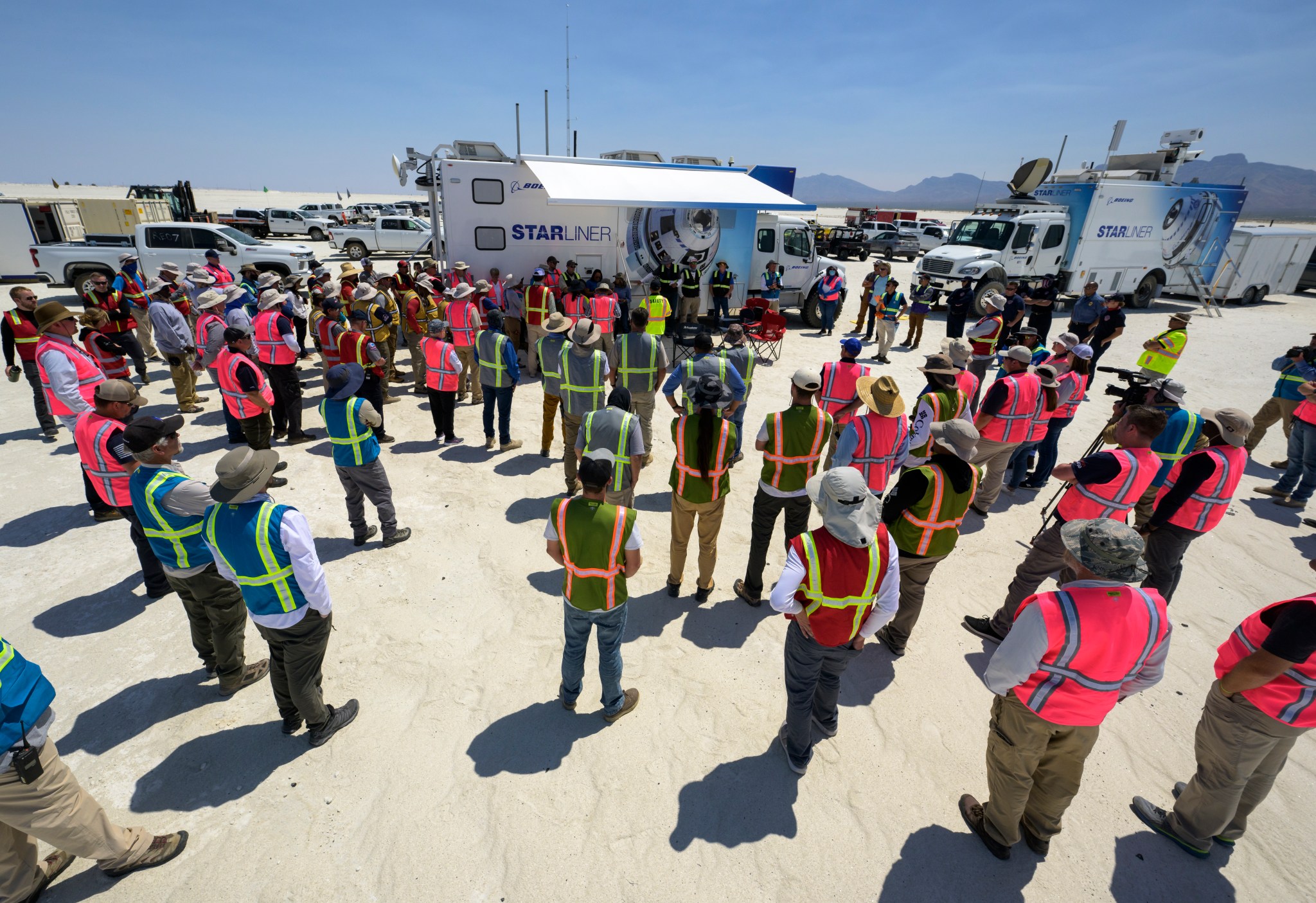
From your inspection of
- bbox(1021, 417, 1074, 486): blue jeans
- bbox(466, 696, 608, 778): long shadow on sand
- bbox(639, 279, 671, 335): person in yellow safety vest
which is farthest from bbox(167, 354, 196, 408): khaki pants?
bbox(1021, 417, 1074, 486): blue jeans

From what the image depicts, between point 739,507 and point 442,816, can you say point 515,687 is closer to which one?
point 442,816

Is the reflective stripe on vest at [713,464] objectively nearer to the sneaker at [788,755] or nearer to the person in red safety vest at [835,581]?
the person in red safety vest at [835,581]

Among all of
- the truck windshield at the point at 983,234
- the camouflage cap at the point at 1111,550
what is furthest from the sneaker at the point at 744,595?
the truck windshield at the point at 983,234

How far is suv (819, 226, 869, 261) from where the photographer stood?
2955 cm

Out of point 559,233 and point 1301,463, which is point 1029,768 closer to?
point 1301,463

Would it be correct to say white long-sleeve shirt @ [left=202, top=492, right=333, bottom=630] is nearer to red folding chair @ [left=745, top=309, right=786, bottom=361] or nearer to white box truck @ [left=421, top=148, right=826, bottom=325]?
white box truck @ [left=421, top=148, right=826, bottom=325]

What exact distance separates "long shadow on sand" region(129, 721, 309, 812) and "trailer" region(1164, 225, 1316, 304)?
26075 mm

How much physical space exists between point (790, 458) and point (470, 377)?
7207 mm

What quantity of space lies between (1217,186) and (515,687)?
25341 mm

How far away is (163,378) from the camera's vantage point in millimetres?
9977

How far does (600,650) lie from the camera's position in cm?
350

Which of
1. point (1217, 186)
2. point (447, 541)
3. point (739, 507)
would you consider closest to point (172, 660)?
point (447, 541)

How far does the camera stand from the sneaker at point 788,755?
3422mm

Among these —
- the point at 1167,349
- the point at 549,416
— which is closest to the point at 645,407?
the point at 549,416
